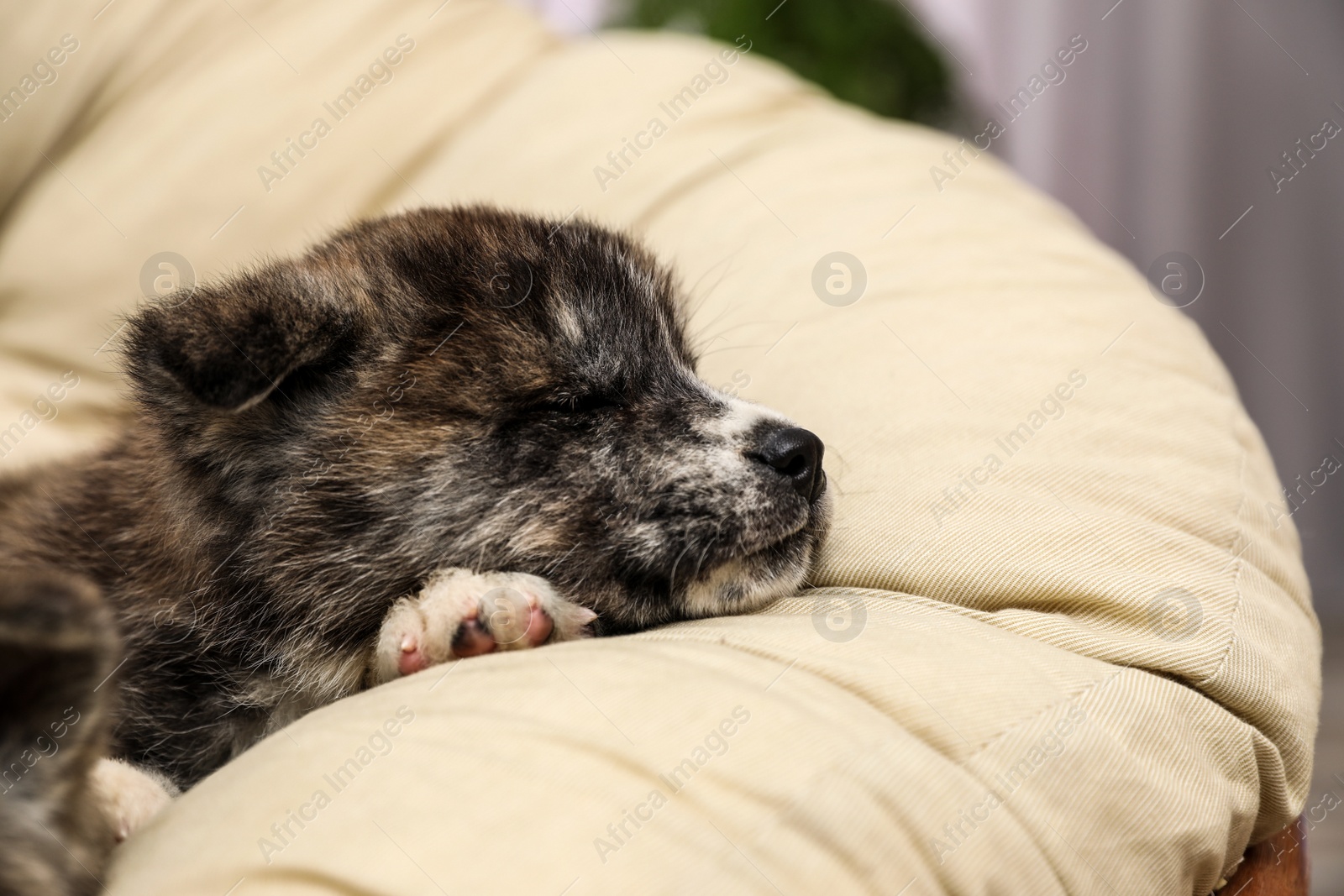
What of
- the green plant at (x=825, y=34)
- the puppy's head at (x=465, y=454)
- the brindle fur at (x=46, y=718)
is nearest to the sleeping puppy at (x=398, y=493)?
the puppy's head at (x=465, y=454)

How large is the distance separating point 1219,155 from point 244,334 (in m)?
6.85

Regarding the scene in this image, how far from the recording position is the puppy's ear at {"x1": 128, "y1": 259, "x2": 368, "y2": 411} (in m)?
1.89

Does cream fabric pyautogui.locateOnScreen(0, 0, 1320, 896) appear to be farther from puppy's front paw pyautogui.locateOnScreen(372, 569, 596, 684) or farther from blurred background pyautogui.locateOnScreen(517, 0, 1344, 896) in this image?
blurred background pyautogui.locateOnScreen(517, 0, 1344, 896)

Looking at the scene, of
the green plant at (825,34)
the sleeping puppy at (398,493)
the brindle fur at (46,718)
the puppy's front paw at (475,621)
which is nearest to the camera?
the brindle fur at (46,718)

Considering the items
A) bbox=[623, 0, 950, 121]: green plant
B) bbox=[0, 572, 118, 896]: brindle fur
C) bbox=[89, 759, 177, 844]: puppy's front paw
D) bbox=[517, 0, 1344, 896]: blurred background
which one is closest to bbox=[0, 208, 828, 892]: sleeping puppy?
bbox=[89, 759, 177, 844]: puppy's front paw

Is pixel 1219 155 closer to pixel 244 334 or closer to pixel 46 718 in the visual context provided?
pixel 244 334

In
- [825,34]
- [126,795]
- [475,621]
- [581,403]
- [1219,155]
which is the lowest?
[126,795]

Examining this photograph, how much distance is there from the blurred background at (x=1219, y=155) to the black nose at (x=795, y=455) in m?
5.06

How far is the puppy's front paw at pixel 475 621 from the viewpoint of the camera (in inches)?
74.0

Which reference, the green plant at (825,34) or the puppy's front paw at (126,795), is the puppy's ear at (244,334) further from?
the green plant at (825,34)

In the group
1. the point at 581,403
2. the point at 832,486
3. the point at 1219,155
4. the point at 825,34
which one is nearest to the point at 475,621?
the point at 581,403

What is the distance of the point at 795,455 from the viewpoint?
6.76ft

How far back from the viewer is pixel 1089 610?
1942mm

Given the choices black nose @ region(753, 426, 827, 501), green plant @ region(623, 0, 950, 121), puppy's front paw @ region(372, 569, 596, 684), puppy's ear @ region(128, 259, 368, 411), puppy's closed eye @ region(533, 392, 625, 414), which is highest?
green plant @ region(623, 0, 950, 121)
